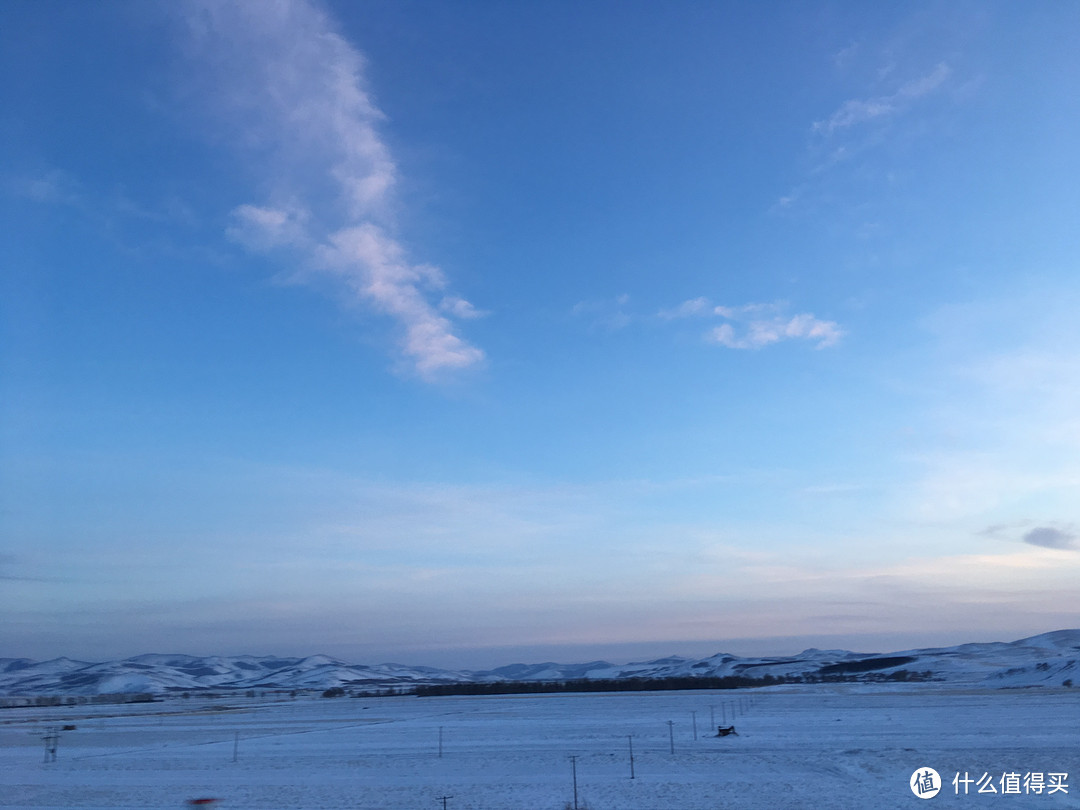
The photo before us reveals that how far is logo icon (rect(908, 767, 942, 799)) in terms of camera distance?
17.5 metres

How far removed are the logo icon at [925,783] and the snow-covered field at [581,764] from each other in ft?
0.81

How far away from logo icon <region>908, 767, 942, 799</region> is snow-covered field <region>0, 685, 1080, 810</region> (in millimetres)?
248

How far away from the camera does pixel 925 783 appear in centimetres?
1848

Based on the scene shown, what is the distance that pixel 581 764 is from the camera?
24.6m

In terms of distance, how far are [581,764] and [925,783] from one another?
10.1 metres

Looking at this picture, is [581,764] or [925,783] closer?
[925,783]

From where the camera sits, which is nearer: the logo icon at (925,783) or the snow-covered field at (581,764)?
the logo icon at (925,783)

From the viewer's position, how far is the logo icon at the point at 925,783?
17453mm

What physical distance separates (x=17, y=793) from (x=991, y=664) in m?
148

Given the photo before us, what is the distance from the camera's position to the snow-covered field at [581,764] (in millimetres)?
18594

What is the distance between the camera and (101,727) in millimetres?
53875

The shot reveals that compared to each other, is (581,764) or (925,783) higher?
(925,783)

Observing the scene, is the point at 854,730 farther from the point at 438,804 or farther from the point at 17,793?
the point at 17,793

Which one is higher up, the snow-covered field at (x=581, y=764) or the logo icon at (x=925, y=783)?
the logo icon at (x=925, y=783)
